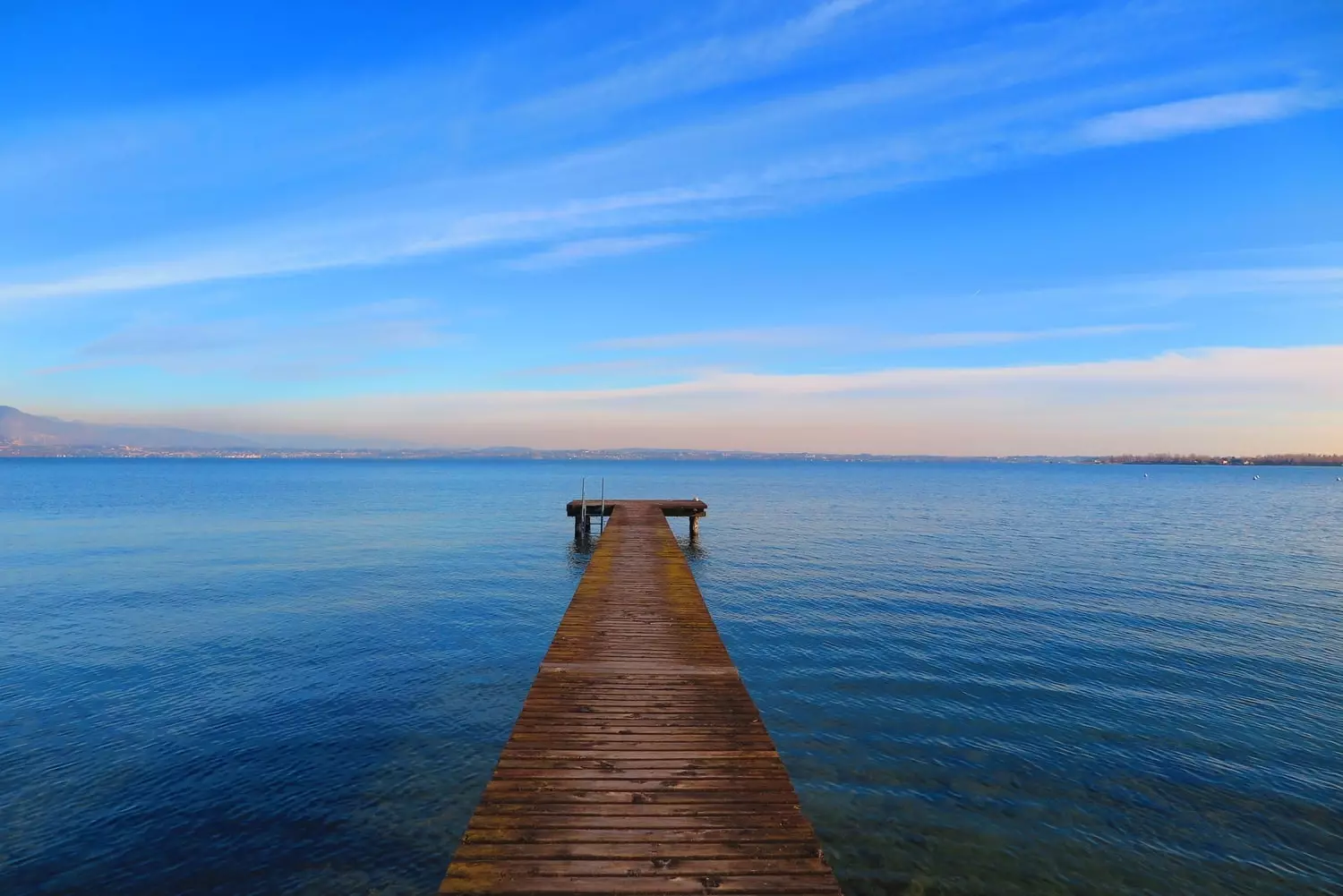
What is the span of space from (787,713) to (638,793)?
23.2 feet

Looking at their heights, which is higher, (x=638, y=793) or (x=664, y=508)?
(x=664, y=508)

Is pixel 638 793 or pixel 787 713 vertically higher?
pixel 638 793

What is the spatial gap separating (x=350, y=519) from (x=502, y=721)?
1735 inches

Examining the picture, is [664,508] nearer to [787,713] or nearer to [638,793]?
[787,713]

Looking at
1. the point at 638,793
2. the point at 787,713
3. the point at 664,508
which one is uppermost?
the point at 664,508

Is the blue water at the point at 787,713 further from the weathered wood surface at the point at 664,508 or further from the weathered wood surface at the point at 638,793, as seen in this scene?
the weathered wood surface at the point at 664,508

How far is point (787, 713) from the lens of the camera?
13.1 metres

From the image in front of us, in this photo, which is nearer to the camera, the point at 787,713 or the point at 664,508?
the point at 787,713

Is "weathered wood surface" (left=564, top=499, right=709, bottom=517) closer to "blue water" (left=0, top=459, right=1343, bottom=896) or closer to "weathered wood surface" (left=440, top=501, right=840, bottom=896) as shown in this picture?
"blue water" (left=0, top=459, right=1343, bottom=896)

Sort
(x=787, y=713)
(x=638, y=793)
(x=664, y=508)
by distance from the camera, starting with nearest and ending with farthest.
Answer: (x=638, y=793) → (x=787, y=713) → (x=664, y=508)

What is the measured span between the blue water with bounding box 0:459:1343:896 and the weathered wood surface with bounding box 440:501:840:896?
7.45ft

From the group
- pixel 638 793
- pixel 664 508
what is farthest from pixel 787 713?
pixel 664 508

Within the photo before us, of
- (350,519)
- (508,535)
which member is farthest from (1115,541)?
(350,519)

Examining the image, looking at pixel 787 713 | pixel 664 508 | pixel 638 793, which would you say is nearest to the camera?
pixel 638 793
